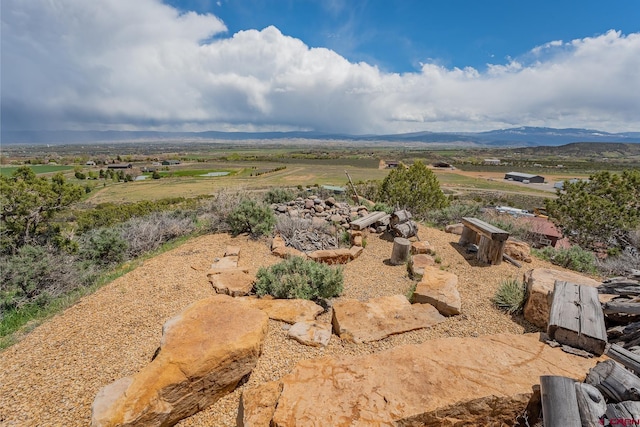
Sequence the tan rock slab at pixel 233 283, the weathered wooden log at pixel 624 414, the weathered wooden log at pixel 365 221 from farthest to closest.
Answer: the weathered wooden log at pixel 365 221
the tan rock slab at pixel 233 283
the weathered wooden log at pixel 624 414

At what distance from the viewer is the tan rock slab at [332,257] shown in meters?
7.14

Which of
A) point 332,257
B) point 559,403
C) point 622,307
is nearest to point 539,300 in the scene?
point 622,307

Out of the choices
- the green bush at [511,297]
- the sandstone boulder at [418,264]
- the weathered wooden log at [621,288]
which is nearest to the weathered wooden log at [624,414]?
the green bush at [511,297]

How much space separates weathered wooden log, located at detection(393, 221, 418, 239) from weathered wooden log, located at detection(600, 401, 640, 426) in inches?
255

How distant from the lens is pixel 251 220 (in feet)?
27.6

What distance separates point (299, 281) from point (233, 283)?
1.31 metres

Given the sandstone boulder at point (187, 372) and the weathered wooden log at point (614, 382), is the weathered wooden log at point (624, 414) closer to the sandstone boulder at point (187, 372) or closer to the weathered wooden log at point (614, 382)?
the weathered wooden log at point (614, 382)

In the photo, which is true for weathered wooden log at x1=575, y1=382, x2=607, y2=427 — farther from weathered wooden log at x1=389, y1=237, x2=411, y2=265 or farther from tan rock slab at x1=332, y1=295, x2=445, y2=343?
weathered wooden log at x1=389, y1=237, x2=411, y2=265

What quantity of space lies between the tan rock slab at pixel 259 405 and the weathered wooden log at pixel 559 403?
2.19 metres

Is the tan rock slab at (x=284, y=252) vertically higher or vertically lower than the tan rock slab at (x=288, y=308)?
lower

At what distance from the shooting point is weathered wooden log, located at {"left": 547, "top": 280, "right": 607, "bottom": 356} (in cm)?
310

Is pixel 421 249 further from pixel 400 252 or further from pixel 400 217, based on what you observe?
pixel 400 217

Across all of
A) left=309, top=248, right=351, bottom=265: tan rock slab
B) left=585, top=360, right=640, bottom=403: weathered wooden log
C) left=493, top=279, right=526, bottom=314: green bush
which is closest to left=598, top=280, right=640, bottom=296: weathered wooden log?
left=493, top=279, right=526, bottom=314: green bush

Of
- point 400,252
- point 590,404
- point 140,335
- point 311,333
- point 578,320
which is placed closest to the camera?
point 590,404
